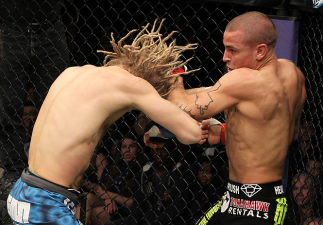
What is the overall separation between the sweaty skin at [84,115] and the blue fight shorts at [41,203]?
0.03 m

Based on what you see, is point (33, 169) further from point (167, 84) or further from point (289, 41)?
point (289, 41)

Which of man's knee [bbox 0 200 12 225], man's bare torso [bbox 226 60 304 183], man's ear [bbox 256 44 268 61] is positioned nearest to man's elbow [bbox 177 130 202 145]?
man's bare torso [bbox 226 60 304 183]

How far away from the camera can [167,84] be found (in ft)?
5.91

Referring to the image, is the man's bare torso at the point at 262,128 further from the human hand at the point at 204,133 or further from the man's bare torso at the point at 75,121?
the man's bare torso at the point at 75,121

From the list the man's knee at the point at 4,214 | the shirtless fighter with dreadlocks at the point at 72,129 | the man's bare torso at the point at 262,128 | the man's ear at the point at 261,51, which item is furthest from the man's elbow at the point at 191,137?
the man's knee at the point at 4,214

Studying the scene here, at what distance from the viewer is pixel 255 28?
5.94 ft

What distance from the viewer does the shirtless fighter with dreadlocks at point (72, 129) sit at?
5.04ft

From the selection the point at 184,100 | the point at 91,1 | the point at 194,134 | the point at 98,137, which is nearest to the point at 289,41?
the point at 184,100

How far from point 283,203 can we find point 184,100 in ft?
1.97

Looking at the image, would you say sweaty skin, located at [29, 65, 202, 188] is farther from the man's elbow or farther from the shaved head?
the shaved head

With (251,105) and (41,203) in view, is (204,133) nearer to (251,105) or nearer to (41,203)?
(251,105)

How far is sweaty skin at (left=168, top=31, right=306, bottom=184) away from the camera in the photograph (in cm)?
180

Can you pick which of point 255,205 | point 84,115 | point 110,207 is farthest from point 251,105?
point 110,207

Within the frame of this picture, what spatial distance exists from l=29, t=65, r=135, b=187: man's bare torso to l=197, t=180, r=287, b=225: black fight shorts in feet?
2.15
